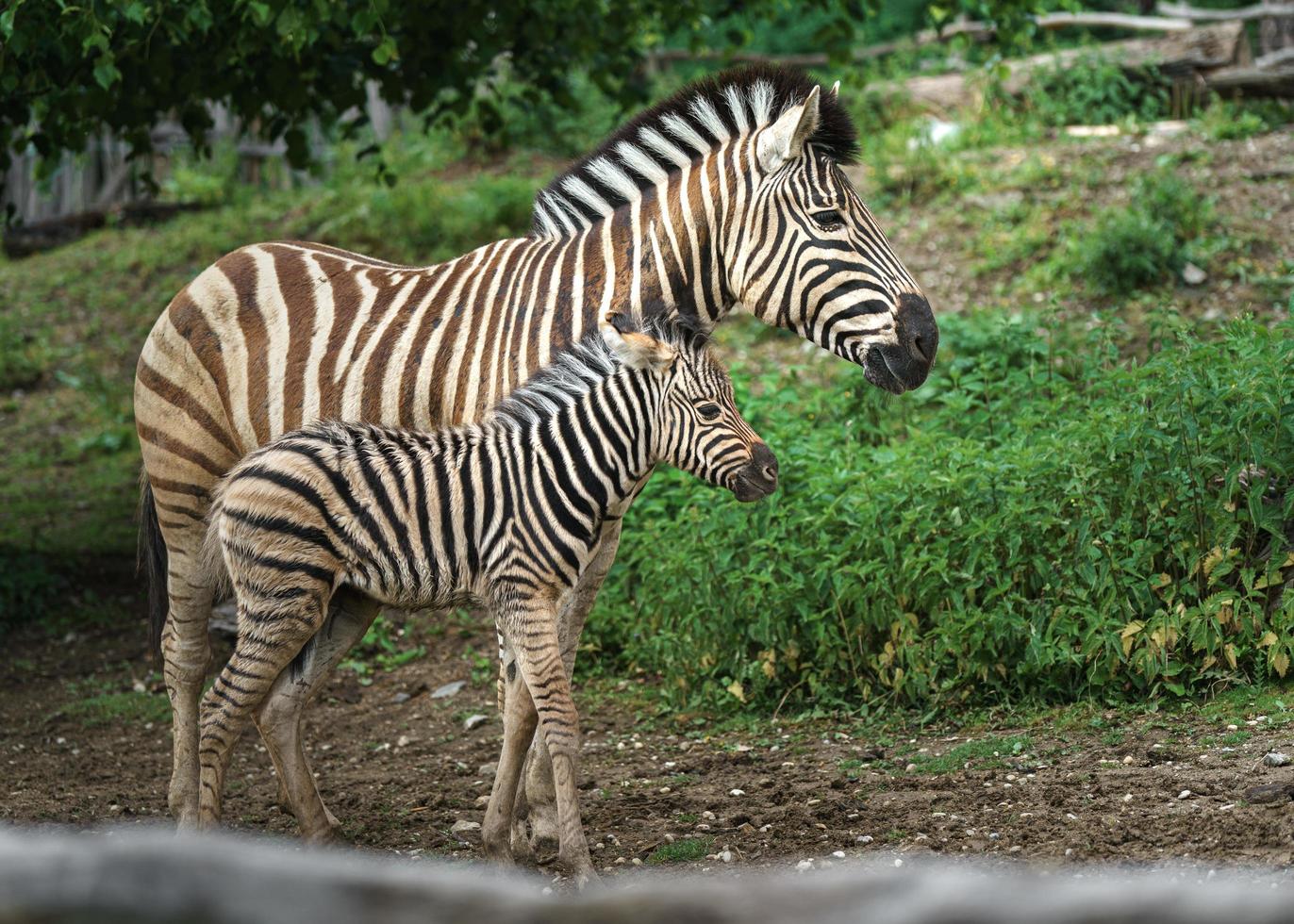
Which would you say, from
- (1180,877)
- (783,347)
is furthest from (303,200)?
(1180,877)

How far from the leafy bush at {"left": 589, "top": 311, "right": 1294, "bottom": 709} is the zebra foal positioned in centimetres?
177

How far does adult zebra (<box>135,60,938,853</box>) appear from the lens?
5.43 metres

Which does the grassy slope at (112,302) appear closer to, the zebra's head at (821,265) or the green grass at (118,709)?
the green grass at (118,709)

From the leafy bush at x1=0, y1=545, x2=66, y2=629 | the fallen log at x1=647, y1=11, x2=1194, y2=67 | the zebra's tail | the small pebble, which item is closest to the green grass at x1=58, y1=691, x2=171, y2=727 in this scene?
the zebra's tail

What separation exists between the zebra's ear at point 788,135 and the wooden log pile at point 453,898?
13.9ft

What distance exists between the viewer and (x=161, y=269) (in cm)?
1698

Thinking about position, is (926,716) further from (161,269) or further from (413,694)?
(161,269)

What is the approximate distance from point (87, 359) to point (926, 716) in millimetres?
→ 12164

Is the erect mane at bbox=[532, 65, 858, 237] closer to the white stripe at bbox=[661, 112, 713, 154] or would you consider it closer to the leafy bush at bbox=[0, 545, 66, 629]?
the white stripe at bbox=[661, 112, 713, 154]

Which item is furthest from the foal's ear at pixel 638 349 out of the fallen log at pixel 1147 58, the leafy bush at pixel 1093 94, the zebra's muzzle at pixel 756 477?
the leafy bush at pixel 1093 94

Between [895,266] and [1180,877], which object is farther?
[895,266]

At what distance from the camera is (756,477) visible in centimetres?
489

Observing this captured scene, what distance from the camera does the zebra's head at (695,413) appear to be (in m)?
4.92

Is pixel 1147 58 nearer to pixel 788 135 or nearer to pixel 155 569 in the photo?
pixel 788 135
